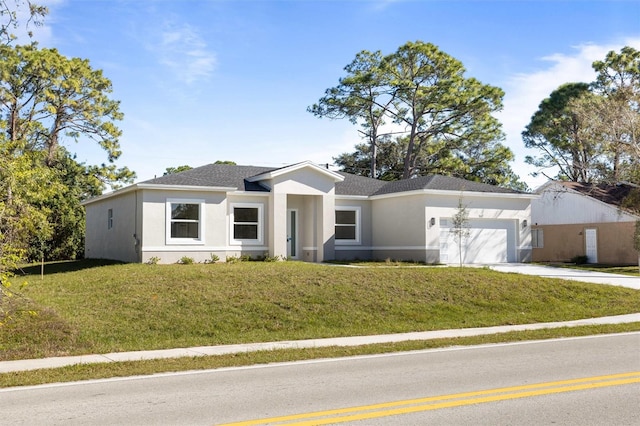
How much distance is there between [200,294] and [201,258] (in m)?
8.74

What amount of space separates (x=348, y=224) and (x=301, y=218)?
2.21 meters

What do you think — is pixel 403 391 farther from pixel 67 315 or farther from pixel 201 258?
pixel 201 258

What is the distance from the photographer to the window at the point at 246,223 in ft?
89.3

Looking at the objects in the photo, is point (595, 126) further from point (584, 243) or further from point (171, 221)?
point (171, 221)

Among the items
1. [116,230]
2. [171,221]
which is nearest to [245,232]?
[171,221]

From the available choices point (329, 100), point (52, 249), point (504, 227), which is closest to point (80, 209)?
point (52, 249)

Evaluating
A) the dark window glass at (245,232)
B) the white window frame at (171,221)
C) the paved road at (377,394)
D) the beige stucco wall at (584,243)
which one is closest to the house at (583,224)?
the beige stucco wall at (584,243)

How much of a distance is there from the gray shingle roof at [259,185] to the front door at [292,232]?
210 cm

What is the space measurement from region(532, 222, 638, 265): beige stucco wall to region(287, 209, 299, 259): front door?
55.7 feet

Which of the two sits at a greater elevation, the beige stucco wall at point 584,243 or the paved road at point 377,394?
the beige stucco wall at point 584,243

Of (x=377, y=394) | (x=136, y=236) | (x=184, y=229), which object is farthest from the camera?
(x=184, y=229)

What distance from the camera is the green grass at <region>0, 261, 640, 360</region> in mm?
13523

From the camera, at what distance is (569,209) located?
3825 cm

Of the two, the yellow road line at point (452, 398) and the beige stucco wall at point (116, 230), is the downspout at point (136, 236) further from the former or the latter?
the yellow road line at point (452, 398)
